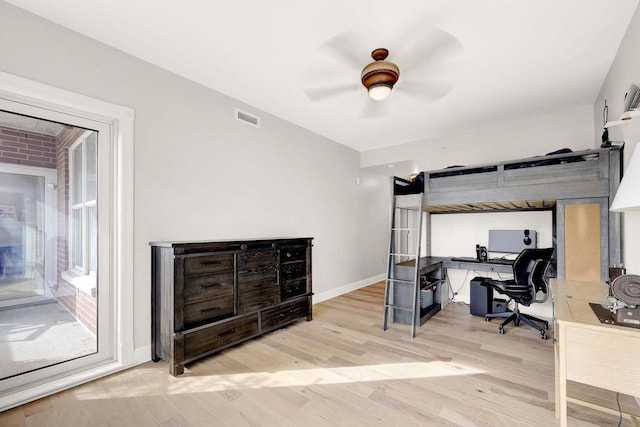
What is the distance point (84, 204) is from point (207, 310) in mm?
1386

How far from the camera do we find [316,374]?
235 centimetres

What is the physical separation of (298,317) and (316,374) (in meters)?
1.17

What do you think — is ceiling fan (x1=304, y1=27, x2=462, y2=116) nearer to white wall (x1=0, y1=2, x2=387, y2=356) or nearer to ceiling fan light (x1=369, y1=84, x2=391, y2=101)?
ceiling fan light (x1=369, y1=84, x2=391, y2=101)

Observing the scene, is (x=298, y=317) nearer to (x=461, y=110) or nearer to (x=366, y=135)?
(x=366, y=135)

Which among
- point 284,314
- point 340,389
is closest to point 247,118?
point 284,314

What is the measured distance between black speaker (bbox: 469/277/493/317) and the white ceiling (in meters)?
2.35

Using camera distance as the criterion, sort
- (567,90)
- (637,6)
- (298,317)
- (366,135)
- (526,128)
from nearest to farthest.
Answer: (637,6) → (567,90) → (298,317) → (526,128) → (366,135)

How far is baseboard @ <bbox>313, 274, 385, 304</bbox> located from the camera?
4488mm

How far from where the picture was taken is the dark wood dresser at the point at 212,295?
2.37 meters

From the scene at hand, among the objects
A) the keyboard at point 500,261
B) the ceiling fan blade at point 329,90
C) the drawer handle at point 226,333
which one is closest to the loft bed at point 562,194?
the keyboard at point 500,261

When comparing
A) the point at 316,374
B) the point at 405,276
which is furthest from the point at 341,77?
the point at 316,374

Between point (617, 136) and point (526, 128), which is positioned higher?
point (526, 128)

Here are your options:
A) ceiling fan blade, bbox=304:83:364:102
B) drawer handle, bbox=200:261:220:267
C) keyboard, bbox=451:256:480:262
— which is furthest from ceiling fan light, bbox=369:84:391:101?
keyboard, bbox=451:256:480:262

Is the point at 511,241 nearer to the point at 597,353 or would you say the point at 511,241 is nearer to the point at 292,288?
the point at 597,353
